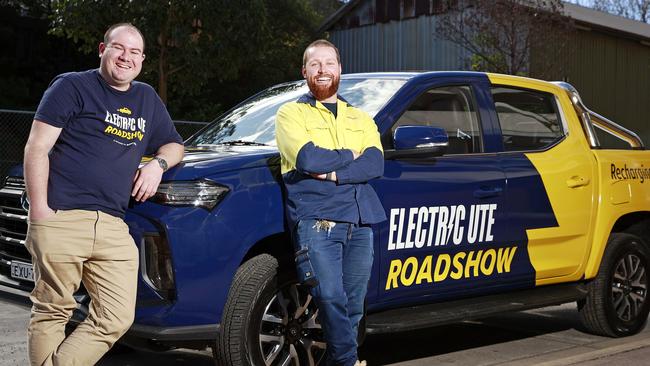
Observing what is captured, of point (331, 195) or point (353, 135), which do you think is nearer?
point (331, 195)

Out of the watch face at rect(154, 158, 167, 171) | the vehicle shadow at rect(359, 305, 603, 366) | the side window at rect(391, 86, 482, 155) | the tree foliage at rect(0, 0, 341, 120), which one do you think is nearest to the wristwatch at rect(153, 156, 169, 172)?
the watch face at rect(154, 158, 167, 171)

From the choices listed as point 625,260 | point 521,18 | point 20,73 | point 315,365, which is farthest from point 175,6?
point 315,365

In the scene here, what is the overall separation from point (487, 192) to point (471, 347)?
1.39 metres

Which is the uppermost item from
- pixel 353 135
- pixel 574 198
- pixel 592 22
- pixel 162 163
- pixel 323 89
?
pixel 592 22

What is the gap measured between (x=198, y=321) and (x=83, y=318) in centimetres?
55

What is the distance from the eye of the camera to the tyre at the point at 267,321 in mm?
5074

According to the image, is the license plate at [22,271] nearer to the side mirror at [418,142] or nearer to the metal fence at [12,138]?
the side mirror at [418,142]

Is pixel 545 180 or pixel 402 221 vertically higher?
pixel 545 180

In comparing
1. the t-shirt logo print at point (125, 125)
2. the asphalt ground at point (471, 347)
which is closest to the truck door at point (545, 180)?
the asphalt ground at point (471, 347)

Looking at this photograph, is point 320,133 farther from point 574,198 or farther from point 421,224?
point 574,198

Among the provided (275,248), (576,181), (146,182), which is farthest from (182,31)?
(146,182)

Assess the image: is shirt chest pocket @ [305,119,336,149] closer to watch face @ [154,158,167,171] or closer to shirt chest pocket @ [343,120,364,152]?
shirt chest pocket @ [343,120,364,152]

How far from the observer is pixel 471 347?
708cm

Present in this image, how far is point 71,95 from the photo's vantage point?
4.45 m
